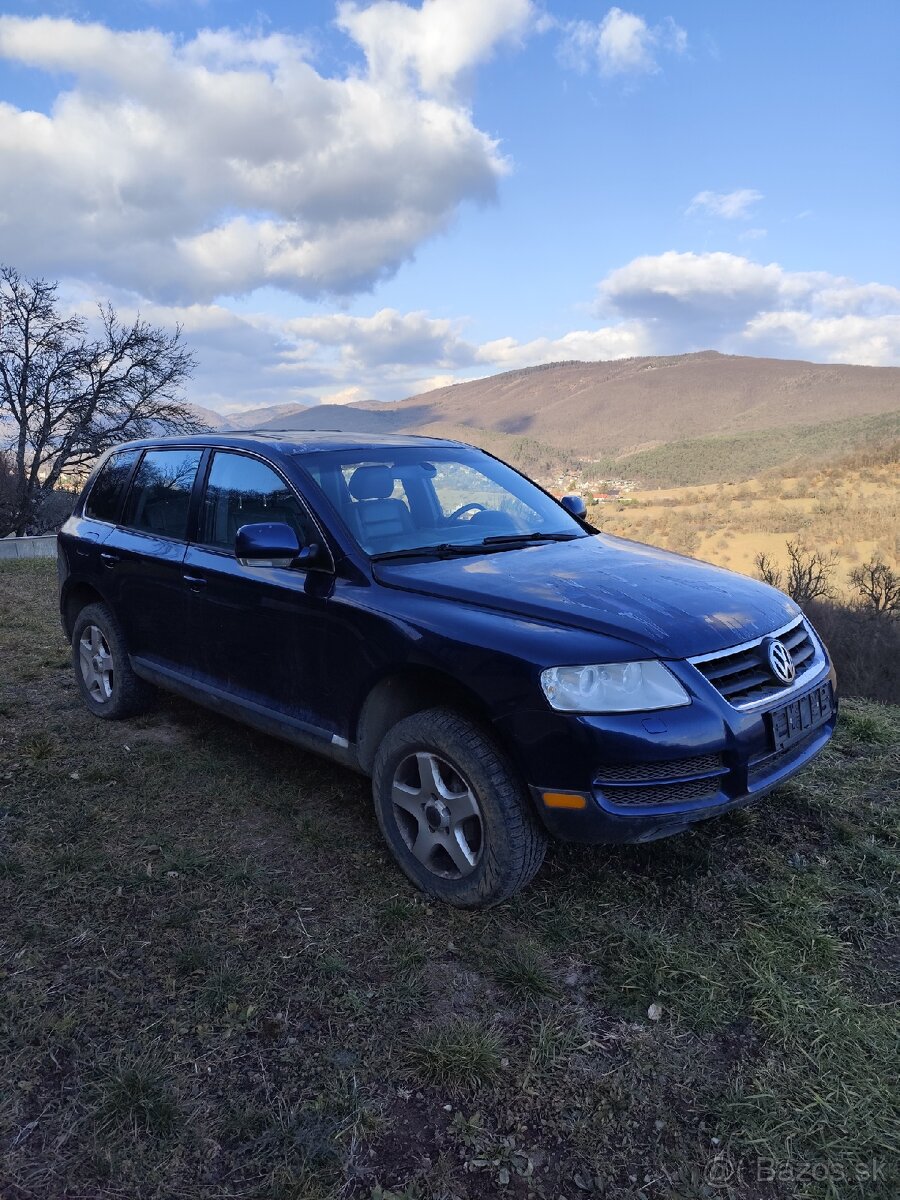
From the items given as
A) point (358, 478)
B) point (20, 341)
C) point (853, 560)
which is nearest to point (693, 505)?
point (853, 560)

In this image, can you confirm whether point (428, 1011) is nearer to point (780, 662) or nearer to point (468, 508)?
point (780, 662)

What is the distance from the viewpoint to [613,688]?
249 cm

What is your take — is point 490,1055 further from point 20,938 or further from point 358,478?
point 358,478

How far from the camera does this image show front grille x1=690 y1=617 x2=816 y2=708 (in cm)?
258

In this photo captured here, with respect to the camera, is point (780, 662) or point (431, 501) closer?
point (780, 662)

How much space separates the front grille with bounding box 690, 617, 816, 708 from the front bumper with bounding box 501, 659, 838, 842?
6 cm

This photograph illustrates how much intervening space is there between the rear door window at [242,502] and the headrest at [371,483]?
26 centimetres

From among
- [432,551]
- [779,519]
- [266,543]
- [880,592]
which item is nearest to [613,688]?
[432,551]

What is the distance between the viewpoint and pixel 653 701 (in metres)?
2.47

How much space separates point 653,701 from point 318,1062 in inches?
56.4

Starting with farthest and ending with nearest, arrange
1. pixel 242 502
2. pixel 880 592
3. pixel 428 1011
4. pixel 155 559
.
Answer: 1. pixel 880 592
2. pixel 155 559
3. pixel 242 502
4. pixel 428 1011

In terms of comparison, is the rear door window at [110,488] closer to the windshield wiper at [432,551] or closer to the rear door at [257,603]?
the rear door at [257,603]

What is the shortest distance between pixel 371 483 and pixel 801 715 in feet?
6.59

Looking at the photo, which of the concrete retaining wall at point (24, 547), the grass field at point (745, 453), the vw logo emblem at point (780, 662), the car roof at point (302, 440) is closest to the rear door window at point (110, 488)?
the car roof at point (302, 440)
